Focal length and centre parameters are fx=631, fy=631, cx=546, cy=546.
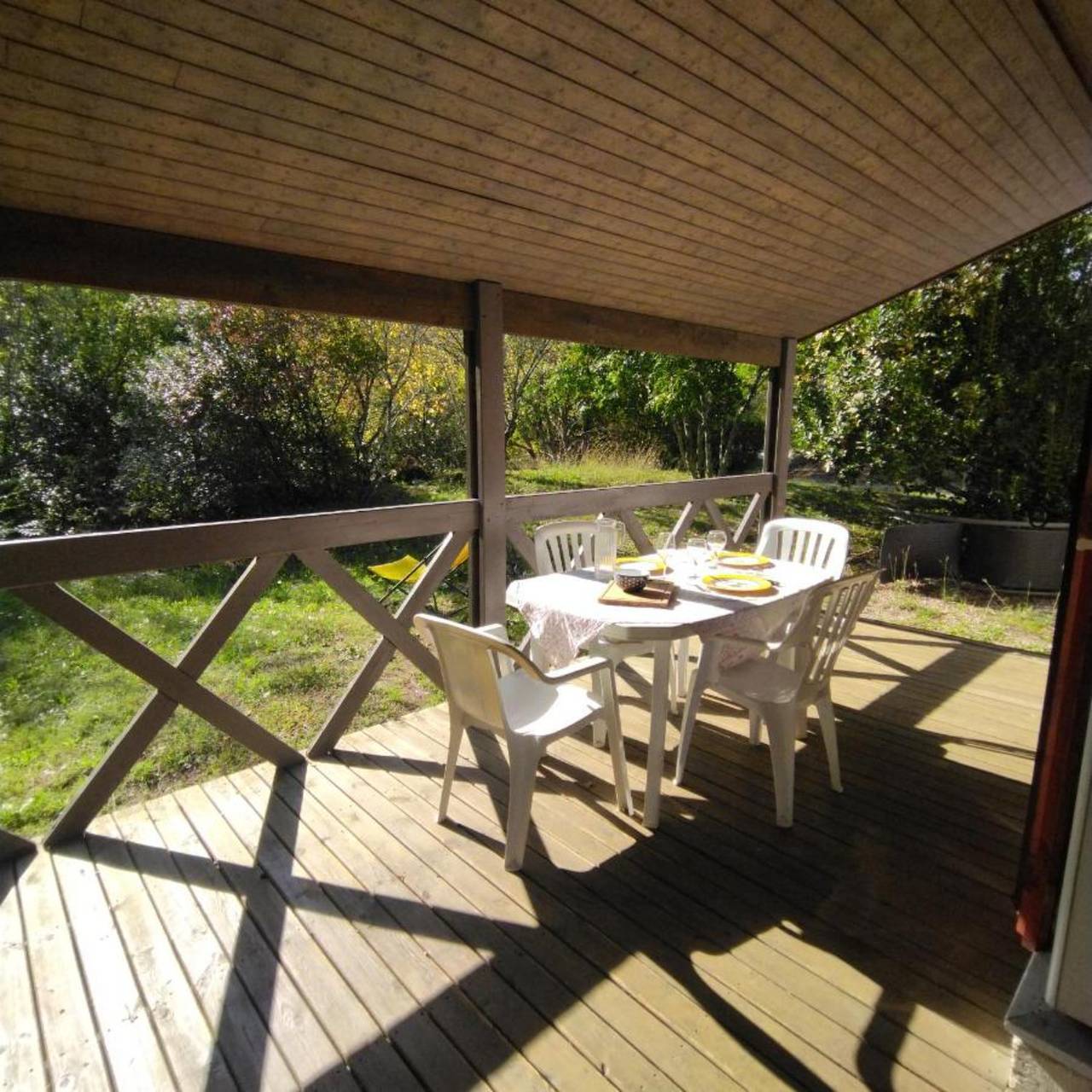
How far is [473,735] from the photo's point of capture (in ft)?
9.25

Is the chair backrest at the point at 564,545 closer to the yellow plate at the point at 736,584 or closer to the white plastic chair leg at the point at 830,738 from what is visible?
the yellow plate at the point at 736,584

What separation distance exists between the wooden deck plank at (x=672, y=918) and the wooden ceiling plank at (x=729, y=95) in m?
2.29

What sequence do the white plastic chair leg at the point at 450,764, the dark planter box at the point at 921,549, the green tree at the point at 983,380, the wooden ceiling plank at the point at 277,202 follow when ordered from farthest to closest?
the dark planter box at the point at 921,549 < the green tree at the point at 983,380 < the white plastic chair leg at the point at 450,764 < the wooden ceiling plank at the point at 277,202

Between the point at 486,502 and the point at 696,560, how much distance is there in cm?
97

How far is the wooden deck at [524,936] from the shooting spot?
4.50 ft

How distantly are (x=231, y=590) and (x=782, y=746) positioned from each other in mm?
2058

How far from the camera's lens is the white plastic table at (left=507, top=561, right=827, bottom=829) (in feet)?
6.46

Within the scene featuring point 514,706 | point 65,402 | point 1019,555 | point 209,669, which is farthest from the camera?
point 65,402

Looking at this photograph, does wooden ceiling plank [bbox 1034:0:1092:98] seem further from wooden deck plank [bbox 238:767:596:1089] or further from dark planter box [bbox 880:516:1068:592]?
dark planter box [bbox 880:516:1068:592]

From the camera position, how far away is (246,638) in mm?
4207

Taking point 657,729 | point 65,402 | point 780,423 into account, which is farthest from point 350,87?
point 65,402

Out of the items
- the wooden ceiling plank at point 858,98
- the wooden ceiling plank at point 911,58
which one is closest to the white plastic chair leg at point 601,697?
the wooden ceiling plank at point 858,98

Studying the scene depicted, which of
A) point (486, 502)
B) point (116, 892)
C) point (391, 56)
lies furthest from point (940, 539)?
point (116, 892)

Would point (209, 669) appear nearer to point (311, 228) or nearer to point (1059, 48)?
point (311, 228)
